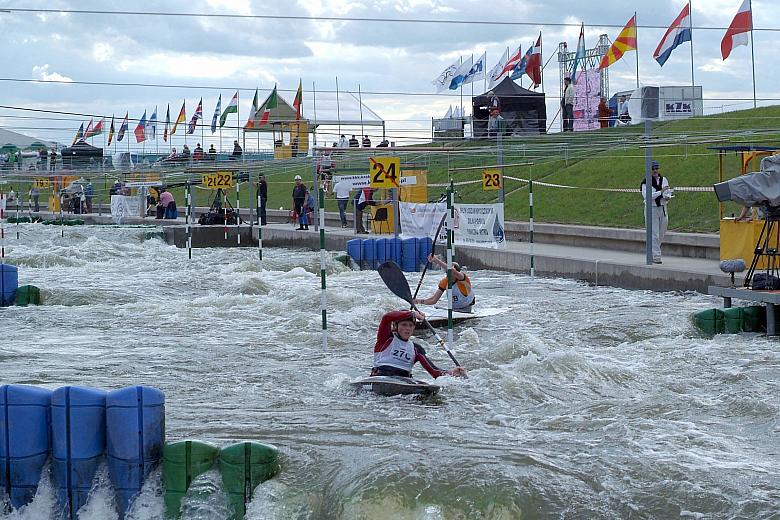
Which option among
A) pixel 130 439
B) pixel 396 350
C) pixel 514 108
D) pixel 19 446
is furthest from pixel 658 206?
pixel 514 108

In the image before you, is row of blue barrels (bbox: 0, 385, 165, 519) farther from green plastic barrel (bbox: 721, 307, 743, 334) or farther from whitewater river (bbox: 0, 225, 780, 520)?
green plastic barrel (bbox: 721, 307, 743, 334)

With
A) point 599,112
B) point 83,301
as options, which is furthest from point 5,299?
point 599,112

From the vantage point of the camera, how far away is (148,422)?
28.3ft

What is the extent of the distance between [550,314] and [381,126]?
74.4 feet

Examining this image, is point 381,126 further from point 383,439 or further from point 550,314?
point 383,439

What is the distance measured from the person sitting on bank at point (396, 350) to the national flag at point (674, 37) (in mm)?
17377

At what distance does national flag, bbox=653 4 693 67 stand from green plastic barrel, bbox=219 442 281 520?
2127 cm

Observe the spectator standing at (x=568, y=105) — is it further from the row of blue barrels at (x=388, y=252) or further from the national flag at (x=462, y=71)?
the row of blue barrels at (x=388, y=252)

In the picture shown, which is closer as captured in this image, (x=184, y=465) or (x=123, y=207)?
(x=184, y=465)

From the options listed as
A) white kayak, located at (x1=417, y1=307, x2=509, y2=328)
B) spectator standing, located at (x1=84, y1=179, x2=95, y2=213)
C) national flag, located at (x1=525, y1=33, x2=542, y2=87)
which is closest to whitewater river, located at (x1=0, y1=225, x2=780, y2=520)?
white kayak, located at (x1=417, y1=307, x2=509, y2=328)

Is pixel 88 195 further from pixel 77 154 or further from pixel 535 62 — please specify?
pixel 535 62

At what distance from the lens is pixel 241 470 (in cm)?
850

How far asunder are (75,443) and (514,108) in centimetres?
2961

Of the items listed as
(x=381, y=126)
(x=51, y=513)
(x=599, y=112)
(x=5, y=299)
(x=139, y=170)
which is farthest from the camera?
(x=381, y=126)
